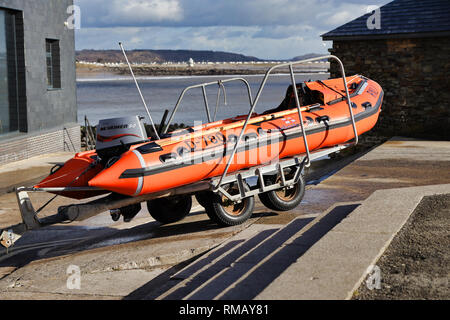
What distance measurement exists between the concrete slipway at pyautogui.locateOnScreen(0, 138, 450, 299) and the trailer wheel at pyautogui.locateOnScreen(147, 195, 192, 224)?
0.14 m

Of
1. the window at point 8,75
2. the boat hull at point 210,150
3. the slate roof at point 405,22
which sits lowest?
the boat hull at point 210,150

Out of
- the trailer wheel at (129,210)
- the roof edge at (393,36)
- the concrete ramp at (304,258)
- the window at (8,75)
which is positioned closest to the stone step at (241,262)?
the concrete ramp at (304,258)

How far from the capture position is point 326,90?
9.33m

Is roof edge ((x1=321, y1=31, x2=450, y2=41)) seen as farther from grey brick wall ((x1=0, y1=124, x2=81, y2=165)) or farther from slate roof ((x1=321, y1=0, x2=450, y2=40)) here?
grey brick wall ((x1=0, y1=124, x2=81, y2=165))

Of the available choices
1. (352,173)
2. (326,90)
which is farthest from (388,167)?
(326,90)

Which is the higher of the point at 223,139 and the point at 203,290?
the point at 223,139

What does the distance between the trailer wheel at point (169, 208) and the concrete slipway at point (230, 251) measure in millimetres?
145

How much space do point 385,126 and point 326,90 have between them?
9145 mm

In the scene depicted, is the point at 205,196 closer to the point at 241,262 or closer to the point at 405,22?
the point at 241,262

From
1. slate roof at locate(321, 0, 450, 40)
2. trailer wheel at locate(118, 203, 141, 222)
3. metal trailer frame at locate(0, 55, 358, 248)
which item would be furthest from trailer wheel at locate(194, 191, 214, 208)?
slate roof at locate(321, 0, 450, 40)

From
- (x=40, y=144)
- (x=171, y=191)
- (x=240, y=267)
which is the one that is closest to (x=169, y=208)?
(x=171, y=191)

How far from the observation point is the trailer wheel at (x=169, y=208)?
28.5ft

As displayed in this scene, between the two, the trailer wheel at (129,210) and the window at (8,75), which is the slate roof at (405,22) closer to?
the window at (8,75)

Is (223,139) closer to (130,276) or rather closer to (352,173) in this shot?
(130,276)
